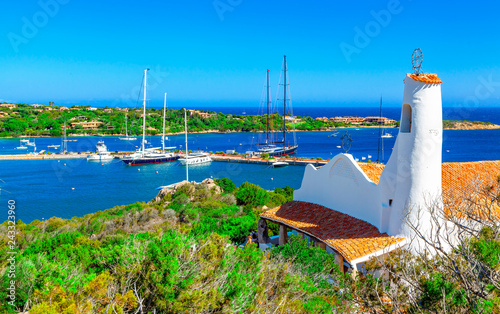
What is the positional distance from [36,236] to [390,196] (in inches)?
547

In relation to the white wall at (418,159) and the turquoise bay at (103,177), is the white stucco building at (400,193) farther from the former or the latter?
the turquoise bay at (103,177)

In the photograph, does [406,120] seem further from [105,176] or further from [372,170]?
[105,176]

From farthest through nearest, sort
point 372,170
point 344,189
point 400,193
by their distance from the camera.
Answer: point 372,170 < point 344,189 < point 400,193

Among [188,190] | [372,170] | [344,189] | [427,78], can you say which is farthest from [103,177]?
[427,78]

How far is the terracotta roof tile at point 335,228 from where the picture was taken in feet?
31.3

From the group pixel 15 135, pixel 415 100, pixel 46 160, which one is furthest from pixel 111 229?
pixel 15 135

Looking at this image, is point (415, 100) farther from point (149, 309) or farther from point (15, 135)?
point (15, 135)

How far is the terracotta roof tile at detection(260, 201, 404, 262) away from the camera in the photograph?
9.55m

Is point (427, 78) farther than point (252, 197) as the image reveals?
No

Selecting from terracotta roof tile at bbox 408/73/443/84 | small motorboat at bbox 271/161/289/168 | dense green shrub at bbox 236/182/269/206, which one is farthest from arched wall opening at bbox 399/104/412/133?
small motorboat at bbox 271/161/289/168

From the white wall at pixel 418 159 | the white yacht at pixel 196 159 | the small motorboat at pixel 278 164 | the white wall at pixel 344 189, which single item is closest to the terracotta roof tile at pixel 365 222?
Answer: the white wall at pixel 344 189

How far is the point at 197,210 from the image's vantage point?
67.3 feet

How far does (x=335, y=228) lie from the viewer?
10898 millimetres

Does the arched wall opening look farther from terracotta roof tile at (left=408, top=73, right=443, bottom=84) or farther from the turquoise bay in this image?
the turquoise bay
